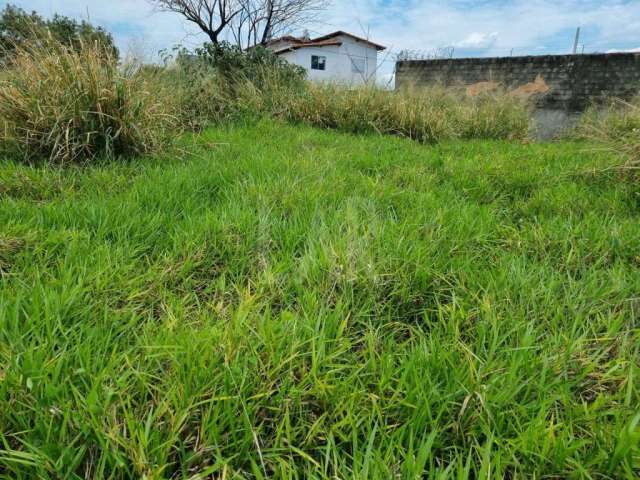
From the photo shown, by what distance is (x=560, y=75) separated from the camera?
9023 millimetres

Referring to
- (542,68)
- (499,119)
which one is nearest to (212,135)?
(499,119)

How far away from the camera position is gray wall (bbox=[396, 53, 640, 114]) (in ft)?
27.5

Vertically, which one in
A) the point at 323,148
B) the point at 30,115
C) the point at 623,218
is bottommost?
the point at 623,218

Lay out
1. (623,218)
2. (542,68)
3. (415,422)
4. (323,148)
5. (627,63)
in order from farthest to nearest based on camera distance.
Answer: (542,68) < (627,63) < (323,148) < (623,218) < (415,422)

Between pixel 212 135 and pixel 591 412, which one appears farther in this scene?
pixel 212 135

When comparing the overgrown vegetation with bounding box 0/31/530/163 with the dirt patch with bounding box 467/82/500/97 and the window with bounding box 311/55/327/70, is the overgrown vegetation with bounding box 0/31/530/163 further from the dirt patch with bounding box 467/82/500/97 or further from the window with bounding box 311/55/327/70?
the window with bounding box 311/55/327/70

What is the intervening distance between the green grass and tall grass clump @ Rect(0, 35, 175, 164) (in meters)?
0.53

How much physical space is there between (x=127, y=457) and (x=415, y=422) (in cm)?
55

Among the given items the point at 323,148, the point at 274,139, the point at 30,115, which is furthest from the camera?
the point at 274,139

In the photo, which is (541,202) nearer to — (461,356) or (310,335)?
(461,356)

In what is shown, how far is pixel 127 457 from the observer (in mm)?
632

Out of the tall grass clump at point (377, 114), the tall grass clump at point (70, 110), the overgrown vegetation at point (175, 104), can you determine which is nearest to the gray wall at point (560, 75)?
the tall grass clump at point (377, 114)

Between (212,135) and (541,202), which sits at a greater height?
(212,135)

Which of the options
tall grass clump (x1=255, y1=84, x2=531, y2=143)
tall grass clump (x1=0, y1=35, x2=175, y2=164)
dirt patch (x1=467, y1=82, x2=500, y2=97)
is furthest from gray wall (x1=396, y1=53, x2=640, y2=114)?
tall grass clump (x1=0, y1=35, x2=175, y2=164)
